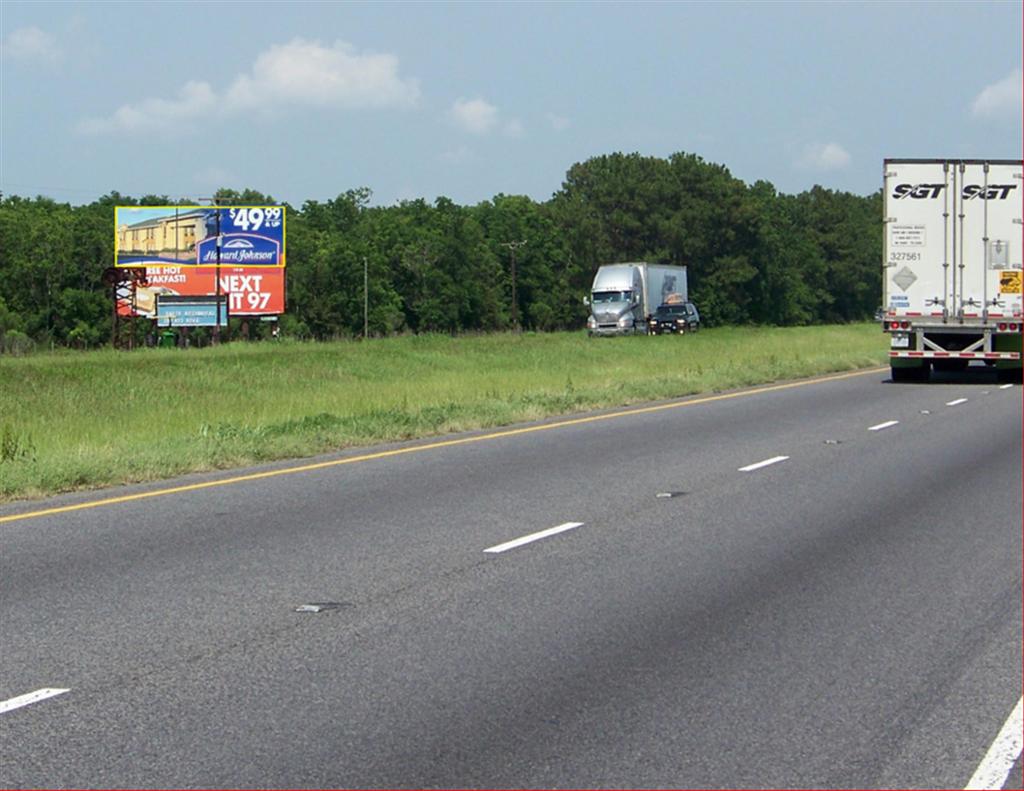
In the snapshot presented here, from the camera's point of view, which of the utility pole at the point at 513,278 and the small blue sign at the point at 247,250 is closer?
the small blue sign at the point at 247,250

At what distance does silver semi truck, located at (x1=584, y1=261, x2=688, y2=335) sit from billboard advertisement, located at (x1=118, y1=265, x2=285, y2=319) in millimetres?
16835

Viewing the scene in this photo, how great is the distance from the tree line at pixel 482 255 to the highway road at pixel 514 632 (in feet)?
277

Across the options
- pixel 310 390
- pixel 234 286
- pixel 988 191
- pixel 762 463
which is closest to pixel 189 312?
pixel 234 286

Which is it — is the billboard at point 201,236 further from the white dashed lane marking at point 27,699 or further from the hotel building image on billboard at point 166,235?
the white dashed lane marking at point 27,699

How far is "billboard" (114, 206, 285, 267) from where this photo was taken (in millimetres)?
68312

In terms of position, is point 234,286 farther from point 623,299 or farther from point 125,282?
point 623,299

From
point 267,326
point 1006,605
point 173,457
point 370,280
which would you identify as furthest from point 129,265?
point 1006,605

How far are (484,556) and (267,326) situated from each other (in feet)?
285

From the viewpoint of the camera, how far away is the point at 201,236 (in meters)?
69.4

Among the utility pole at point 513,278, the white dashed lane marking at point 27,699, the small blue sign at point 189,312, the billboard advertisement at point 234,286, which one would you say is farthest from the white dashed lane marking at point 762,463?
the utility pole at point 513,278

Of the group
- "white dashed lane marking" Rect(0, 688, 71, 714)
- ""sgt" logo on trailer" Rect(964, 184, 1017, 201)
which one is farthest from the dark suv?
"white dashed lane marking" Rect(0, 688, 71, 714)

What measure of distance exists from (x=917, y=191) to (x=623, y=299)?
4493 centimetres

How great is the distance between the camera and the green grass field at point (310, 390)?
60.1 ft

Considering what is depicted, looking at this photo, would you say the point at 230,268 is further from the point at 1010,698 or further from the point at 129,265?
the point at 1010,698
